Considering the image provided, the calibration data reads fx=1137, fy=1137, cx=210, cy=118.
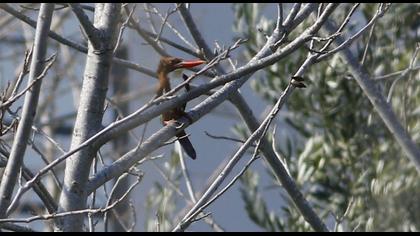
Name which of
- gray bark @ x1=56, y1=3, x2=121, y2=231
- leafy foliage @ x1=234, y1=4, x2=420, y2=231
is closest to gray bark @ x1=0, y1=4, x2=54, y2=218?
gray bark @ x1=56, y1=3, x2=121, y2=231

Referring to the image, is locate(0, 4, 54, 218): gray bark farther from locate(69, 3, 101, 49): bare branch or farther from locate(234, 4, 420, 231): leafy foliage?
locate(234, 4, 420, 231): leafy foliage

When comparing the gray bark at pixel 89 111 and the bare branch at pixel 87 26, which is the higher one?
the bare branch at pixel 87 26

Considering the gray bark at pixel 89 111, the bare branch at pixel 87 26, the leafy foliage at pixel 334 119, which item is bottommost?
the leafy foliage at pixel 334 119

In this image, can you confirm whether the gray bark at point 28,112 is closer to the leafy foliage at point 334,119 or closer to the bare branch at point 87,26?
the bare branch at point 87,26

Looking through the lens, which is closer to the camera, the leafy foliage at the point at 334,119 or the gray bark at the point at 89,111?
the gray bark at the point at 89,111

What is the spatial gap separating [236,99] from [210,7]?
4.66 metres

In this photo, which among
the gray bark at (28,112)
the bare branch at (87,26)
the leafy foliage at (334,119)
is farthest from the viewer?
the leafy foliage at (334,119)

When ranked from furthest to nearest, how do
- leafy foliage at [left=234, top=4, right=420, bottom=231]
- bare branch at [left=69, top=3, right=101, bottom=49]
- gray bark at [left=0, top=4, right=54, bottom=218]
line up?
leafy foliage at [left=234, top=4, right=420, bottom=231], bare branch at [left=69, top=3, right=101, bottom=49], gray bark at [left=0, top=4, right=54, bottom=218]

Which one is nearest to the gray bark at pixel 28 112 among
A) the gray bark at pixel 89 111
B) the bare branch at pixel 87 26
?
the bare branch at pixel 87 26

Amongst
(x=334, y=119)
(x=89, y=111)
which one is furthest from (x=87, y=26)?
(x=334, y=119)

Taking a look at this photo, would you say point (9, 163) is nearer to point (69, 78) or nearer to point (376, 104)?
point (376, 104)

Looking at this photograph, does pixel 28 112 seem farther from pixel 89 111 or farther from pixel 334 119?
pixel 334 119

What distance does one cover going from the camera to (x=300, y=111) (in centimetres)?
634

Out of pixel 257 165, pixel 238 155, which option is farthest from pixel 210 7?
pixel 238 155
